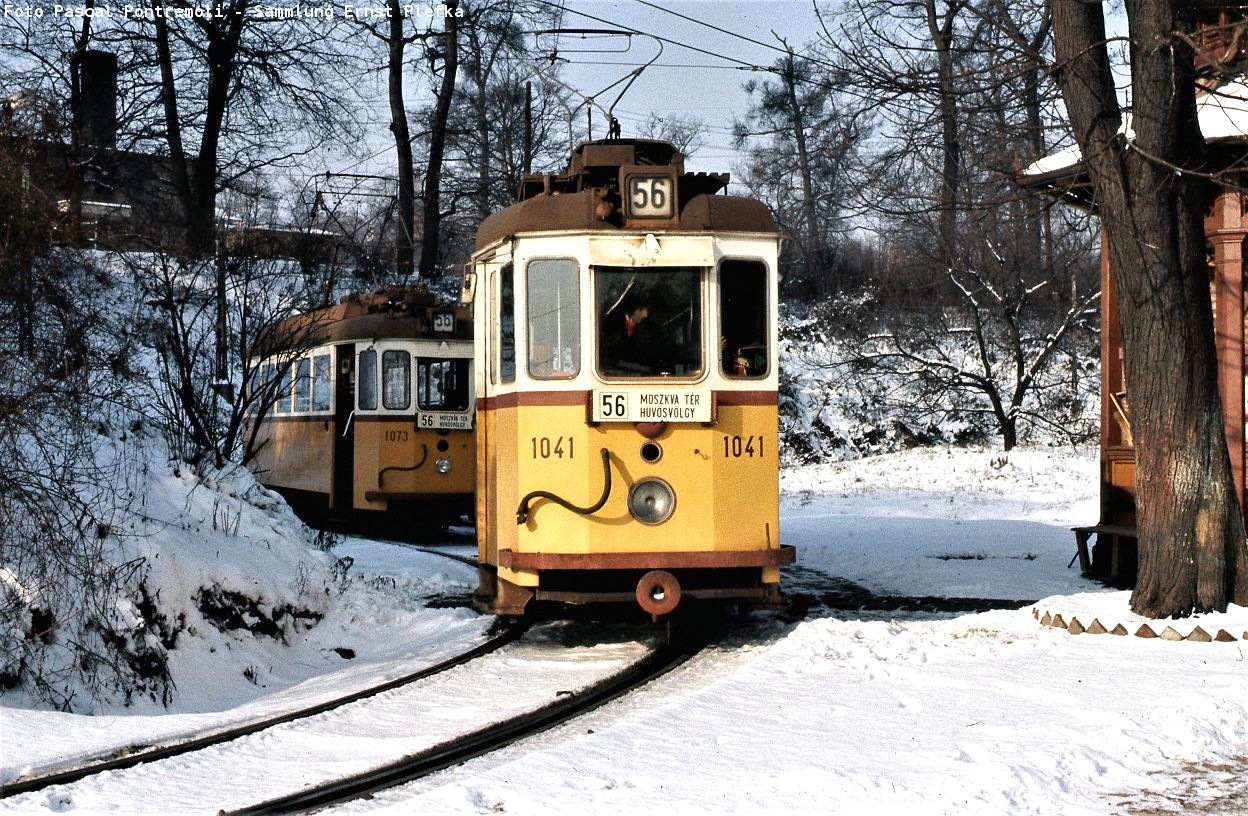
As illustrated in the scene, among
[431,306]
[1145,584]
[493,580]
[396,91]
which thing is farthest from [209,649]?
[396,91]

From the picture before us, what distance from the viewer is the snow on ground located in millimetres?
5590

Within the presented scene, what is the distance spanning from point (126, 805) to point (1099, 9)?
828 centimetres

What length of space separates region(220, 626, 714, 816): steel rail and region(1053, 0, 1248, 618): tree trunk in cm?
350

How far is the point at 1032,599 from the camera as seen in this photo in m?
12.4

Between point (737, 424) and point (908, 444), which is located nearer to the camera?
point (737, 424)

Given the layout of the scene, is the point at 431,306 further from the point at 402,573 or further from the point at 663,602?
the point at 663,602

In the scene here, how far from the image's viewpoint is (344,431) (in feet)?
59.7

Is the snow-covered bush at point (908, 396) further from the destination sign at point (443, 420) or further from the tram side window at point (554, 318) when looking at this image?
the tram side window at point (554, 318)

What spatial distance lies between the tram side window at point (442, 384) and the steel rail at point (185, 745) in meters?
8.43

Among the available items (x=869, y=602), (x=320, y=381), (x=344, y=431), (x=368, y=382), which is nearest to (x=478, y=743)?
(x=869, y=602)

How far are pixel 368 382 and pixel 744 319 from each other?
899cm

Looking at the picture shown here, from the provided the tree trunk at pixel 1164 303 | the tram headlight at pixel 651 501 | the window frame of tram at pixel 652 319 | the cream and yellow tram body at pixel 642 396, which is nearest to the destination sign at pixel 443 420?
the cream and yellow tram body at pixel 642 396

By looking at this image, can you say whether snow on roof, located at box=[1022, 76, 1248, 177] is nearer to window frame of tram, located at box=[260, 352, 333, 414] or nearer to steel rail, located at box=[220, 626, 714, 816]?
steel rail, located at box=[220, 626, 714, 816]

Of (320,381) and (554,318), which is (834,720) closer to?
(554,318)
